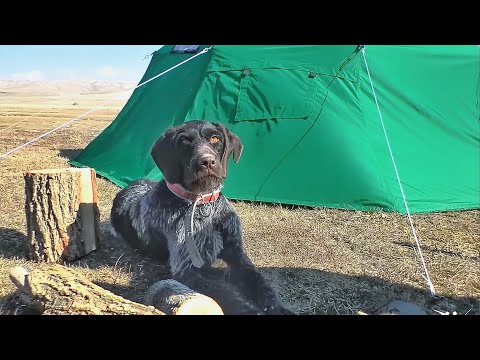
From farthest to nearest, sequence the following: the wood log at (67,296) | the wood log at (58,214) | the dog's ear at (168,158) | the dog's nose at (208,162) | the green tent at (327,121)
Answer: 1. the green tent at (327,121)
2. the wood log at (58,214)
3. the dog's ear at (168,158)
4. the dog's nose at (208,162)
5. the wood log at (67,296)

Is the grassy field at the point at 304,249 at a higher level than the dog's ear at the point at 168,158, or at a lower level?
lower

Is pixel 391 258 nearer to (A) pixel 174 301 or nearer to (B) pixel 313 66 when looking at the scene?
(A) pixel 174 301

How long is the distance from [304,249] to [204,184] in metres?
0.85

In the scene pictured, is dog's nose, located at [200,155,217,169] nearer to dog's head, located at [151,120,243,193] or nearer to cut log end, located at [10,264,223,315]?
dog's head, located at [151,120,243,193]

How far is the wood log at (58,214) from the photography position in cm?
299

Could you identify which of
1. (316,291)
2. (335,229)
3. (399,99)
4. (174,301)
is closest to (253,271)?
(316,291)

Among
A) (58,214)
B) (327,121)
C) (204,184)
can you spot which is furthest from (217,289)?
(327,121)

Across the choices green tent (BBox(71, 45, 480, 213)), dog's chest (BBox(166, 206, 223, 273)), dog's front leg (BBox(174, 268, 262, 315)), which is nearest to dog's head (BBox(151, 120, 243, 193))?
dog's chest (BBox(166, 206, 223, 273))

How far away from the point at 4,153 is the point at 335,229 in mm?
2351

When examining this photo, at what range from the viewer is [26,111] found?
3.19m

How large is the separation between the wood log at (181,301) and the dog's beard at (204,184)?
0.53 meters

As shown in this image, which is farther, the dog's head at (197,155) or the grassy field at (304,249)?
the grassy field at (304,249)

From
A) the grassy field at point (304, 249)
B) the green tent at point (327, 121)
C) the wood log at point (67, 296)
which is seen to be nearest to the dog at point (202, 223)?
the grassy field at point (304, 249)

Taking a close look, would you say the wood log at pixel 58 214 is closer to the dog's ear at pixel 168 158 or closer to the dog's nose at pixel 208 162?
the dog's ear at pixel 168 158
